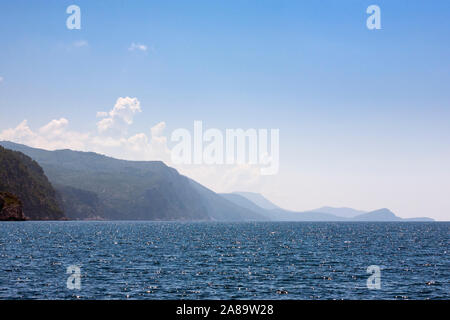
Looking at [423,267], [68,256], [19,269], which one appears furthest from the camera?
[68,256]

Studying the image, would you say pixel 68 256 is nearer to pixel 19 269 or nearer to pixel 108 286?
pixel 19 269

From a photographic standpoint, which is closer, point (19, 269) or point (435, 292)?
point (435, 292)

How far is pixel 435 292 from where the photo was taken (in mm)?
48750

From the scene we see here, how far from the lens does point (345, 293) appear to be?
4781cm

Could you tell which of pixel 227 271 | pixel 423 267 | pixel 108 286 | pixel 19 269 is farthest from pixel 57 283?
pixel 423 267
